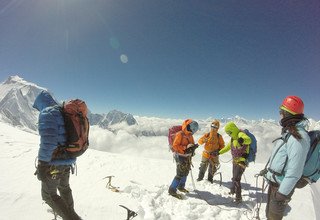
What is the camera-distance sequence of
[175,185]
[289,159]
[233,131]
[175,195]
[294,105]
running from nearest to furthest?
[289,159], [294,105], [175,195], [175,185], [233,131]

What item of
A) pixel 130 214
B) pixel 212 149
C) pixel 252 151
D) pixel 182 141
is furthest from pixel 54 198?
pixel 212 149

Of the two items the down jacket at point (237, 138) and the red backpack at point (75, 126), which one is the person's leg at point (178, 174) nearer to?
the down jacket at point (237, 138)

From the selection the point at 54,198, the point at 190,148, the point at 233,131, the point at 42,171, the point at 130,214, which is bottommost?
the point at 130,214

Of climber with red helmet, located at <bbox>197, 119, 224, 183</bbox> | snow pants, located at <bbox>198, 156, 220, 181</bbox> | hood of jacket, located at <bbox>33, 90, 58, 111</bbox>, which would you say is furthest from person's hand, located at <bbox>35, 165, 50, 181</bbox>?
snow pants, located at <bbox>198, 156, 220, 181</bbox>

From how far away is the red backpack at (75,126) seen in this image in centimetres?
445

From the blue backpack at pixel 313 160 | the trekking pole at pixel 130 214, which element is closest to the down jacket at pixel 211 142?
the trekking pole at pixel 130 214

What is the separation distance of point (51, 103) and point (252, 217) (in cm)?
636

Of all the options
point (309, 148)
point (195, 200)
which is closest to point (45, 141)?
point (309, 148)

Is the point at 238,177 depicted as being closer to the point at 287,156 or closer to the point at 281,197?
the point at 281,197

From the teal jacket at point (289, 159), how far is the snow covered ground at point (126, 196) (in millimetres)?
2939

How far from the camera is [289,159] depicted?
404 cm

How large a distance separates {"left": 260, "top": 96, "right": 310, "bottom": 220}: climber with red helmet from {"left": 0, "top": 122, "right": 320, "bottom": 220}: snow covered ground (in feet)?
8.30

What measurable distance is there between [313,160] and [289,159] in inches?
20.7

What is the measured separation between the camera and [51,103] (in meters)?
4.64
